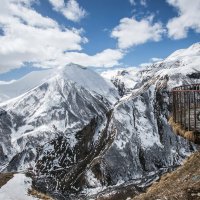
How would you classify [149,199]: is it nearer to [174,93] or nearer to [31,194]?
[174,93]

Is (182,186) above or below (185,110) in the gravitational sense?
below

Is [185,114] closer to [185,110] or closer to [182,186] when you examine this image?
[185,110]

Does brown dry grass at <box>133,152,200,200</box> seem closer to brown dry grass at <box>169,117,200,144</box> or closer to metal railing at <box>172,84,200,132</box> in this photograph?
brown dry grass at <box>169,117,200,144</box>

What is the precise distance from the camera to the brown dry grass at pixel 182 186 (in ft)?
62.5

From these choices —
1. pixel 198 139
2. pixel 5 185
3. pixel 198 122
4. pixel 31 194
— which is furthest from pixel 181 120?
pixel 5 185

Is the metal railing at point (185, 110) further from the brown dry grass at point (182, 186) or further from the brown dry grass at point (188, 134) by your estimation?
the brown dry grass at point (182, 186)

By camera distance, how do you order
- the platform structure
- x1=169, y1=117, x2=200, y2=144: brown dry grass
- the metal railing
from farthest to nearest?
the metal railing → the platform structure → x1=169, y1=117, x2=200, y2=144: brown dry grass

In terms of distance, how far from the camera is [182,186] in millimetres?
20984

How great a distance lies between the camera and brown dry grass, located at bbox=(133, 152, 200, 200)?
62.5 ft

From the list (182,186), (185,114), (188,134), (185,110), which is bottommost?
(182,186)

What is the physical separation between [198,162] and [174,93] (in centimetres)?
590

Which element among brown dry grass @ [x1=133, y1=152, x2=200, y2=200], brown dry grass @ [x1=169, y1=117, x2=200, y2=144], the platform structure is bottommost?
brown dry grass @ [x1=133, y1=152, x2=200, y2=200]

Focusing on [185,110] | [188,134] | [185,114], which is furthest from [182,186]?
[185,110]

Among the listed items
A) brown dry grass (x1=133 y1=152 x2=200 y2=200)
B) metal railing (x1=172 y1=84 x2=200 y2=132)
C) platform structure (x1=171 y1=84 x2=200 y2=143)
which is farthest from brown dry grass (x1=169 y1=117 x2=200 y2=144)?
brown dry grass (x1=133 y1=152 x2=200 y2=200)
